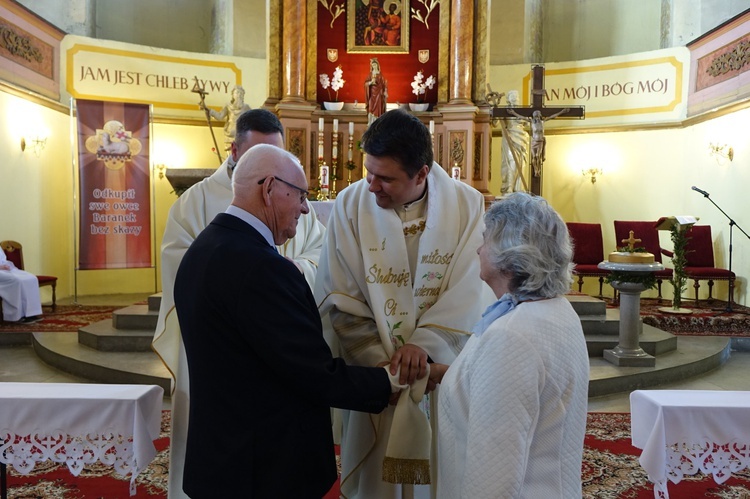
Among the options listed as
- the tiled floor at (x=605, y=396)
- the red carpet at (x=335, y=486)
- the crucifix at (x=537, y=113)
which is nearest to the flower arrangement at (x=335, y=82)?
the crucifix at (x=537, y=113)

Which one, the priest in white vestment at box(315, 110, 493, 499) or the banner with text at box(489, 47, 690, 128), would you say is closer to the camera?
the priest in white vestment at box(315, 110, 493, 499)

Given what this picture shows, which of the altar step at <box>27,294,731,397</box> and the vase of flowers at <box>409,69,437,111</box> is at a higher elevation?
the vase of flowers at <box>409,69,437,111</box>

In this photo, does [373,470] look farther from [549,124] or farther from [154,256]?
[549,124]

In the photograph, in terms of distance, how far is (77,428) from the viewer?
7.62 ft

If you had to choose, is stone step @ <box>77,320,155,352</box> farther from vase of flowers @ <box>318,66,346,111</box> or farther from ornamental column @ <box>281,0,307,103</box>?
vase of flowers @ <box>318,66,346,111</box>

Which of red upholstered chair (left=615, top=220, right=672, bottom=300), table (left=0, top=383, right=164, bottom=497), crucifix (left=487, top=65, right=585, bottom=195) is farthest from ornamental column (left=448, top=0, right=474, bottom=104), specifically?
table (left=0, top=383, right=164, bottom=497)

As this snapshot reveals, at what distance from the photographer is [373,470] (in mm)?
2223

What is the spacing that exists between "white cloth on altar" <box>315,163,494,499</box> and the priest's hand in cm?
14

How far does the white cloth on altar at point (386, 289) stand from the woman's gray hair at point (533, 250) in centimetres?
61

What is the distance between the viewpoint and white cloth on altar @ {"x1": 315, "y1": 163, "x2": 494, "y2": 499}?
219 cm

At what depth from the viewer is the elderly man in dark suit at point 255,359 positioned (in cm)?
153

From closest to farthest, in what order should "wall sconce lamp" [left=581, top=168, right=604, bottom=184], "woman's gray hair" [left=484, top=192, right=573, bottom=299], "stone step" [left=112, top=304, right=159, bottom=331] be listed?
"woman's gray hair" [left=484, top=192, right=573, bottom=299]
"stone step" [left=112, top=304, right=159, bottom=331]
"wall sconce lamp" [left=581, top=168, right=604, bottom=184]

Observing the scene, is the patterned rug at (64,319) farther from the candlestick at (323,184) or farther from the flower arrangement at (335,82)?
the flower arrangement at (335,82)

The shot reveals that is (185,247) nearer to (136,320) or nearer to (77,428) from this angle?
(77,428)
